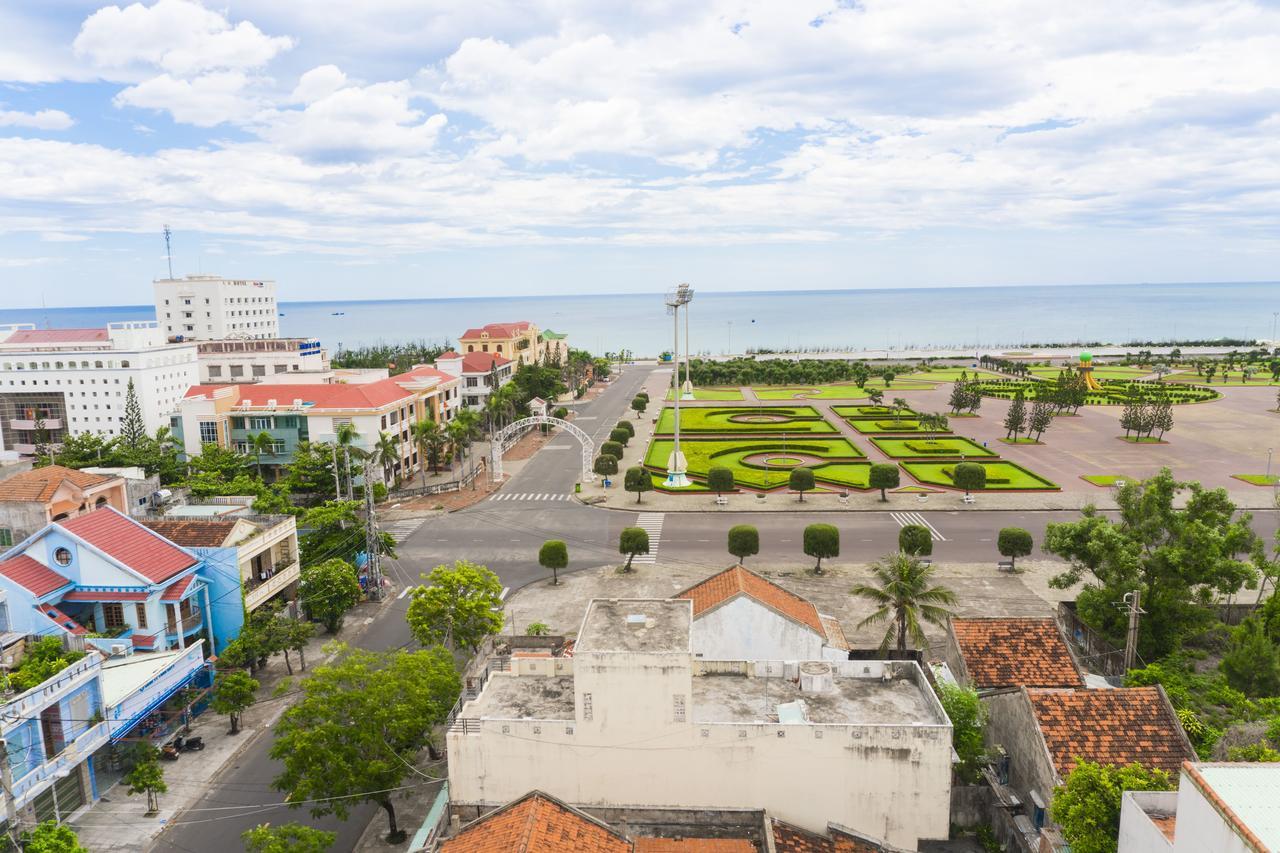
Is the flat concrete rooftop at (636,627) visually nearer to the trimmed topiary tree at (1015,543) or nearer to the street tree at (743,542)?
the street tree at (743,542)

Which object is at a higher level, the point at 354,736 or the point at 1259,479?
the point at 354,736

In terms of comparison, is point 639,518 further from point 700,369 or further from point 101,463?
point 700,369

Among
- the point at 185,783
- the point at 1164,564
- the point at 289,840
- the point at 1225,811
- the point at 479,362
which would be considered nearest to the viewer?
the point at 1225,811

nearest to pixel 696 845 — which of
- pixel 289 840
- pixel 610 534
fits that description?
pixel 289 840

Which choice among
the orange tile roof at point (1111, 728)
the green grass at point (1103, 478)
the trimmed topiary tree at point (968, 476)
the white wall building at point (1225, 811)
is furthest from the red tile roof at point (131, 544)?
the green grass at point (1103, 478)

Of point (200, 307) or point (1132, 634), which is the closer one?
point (1132, 634)

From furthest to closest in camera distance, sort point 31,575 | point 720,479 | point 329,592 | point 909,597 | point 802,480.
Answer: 1. point 720,479
2. point 802,480
3. point 329,592
4. point 31,575
5. point 909,597

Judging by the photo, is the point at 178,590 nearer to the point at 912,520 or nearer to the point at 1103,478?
the point at 912,520

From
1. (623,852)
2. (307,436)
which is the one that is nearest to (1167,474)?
(623,852)
